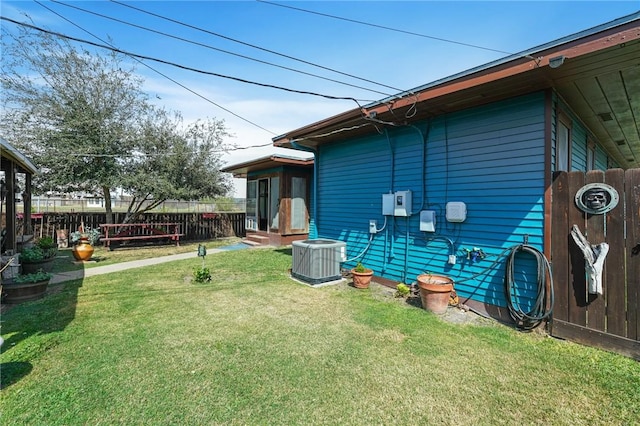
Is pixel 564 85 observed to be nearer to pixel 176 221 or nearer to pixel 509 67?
pixel 509 67

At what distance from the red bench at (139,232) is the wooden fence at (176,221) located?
51 cm

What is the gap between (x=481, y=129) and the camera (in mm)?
4195

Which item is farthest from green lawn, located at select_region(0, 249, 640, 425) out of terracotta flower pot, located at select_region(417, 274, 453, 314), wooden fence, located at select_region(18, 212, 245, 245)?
wooden fence, located at select_region(18, 212, 245, 245)

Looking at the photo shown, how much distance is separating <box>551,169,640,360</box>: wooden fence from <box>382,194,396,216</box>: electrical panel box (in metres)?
2.32

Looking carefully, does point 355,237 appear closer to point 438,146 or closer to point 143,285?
point 438,146

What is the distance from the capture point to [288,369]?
2625mm

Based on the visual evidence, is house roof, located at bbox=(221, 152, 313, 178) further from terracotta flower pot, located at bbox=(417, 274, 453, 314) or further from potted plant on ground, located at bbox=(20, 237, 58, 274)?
terracotta flower pot, located at bbox=(417, 274, 453, 314)

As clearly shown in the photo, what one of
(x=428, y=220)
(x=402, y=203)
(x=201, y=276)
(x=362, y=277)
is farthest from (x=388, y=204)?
(x=201, y=276)

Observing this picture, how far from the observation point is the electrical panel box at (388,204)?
5.29 meters

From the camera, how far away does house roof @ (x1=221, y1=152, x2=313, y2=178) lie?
9133 millimetres

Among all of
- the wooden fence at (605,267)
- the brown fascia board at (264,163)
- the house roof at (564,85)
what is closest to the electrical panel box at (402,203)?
the house roof at (564,85)

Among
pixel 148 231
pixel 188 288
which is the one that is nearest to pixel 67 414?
pixel 188 288

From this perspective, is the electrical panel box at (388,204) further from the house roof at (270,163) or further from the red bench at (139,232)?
the red bench at (139,232)

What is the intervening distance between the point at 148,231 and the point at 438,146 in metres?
10.0
